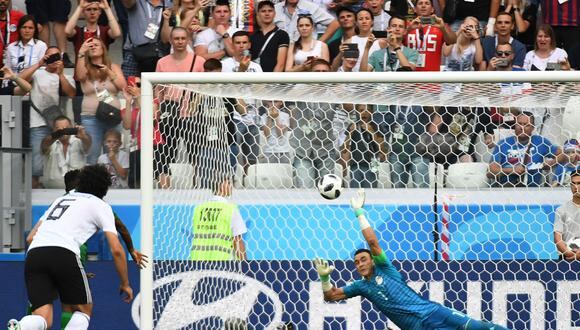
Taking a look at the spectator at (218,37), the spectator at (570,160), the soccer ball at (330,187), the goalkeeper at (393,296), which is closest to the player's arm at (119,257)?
the soccer ball at (330,187)

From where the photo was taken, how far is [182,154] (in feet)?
32.7

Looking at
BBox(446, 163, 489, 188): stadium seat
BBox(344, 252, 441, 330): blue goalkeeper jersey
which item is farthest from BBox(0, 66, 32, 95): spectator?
BBox(446, 163, 489, 188): stadium seat

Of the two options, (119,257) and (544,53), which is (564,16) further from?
(119,257)

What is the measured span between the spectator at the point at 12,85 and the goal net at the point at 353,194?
2.15 metres

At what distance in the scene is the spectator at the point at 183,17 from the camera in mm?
13172

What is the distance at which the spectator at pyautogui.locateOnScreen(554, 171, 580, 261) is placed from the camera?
10.2 m

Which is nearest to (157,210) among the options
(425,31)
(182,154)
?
(182,154)

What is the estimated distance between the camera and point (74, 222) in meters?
8.94

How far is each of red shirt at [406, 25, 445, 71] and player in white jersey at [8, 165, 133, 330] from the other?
4.42 m

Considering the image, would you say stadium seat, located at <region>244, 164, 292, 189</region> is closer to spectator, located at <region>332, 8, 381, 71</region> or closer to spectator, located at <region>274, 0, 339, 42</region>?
spectator, located at <region>332, 8, 381, 71</region>

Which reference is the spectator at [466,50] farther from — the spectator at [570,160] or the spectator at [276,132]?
the spectator at [276,132]

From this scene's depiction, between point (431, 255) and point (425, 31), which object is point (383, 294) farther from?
point (425, 31)

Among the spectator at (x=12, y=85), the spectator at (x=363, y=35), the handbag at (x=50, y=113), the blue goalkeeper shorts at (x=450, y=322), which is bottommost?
the blue goalkeeper shorts at (x=450, y=322)

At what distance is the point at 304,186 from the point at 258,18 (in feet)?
9.96
